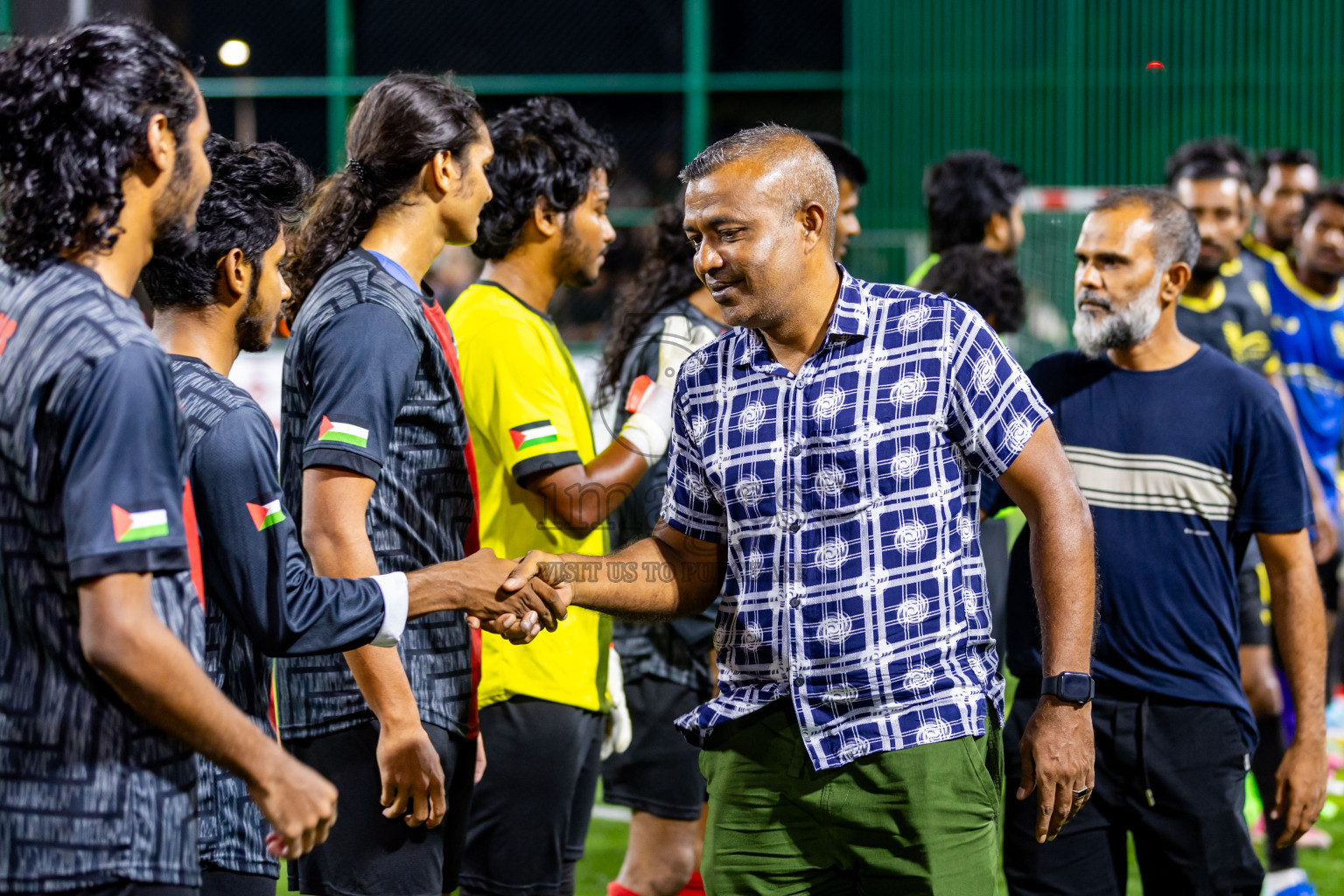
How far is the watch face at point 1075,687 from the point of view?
8.56ft

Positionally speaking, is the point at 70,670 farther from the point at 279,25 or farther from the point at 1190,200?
the point at 279,25

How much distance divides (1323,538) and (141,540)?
5017 mm

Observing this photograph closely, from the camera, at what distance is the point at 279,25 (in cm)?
1348

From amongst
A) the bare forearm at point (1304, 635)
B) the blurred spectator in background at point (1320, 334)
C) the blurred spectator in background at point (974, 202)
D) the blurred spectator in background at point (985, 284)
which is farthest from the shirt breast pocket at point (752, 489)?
the blurred spectator in background at point (1320, 334)

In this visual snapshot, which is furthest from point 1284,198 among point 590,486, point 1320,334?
point 590,486

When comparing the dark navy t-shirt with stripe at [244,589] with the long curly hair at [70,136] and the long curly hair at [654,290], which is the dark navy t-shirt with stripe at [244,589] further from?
the long curly hair at [654,290]

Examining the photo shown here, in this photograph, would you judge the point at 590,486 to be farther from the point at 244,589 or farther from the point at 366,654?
the point at 244,589

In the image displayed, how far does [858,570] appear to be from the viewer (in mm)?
2586

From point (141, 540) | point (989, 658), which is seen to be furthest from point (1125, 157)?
point (141, 540)

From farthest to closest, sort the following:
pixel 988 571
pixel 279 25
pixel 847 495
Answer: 1. pixel 279 25
2. pixel 988 571
3. pixel 847 495

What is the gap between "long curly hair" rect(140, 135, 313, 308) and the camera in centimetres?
251

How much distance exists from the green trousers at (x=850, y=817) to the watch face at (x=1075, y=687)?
0.53ft

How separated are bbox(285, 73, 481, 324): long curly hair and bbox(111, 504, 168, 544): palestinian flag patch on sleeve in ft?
4.24

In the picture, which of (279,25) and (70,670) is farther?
(279,25)
